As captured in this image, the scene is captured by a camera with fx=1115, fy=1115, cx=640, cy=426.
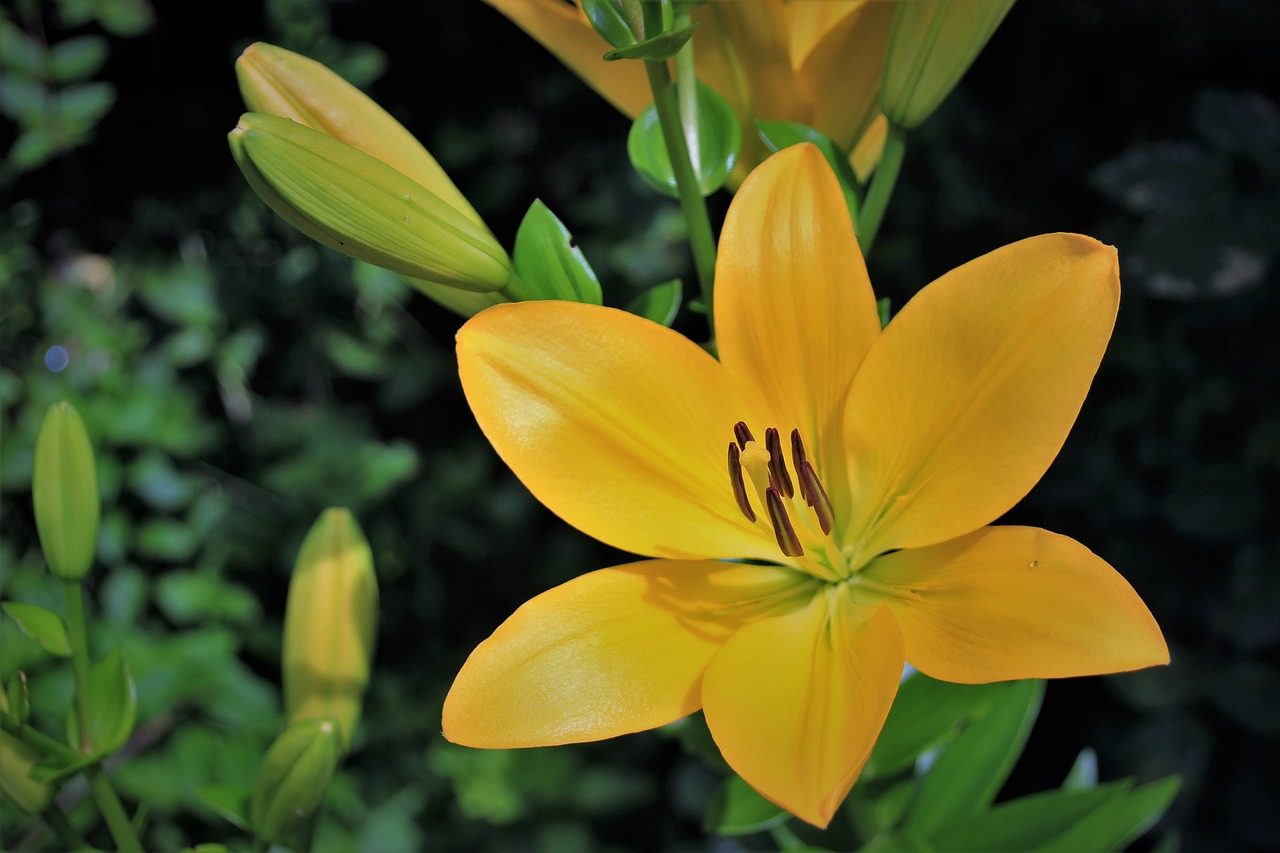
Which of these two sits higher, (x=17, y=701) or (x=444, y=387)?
(x=17, y=701)

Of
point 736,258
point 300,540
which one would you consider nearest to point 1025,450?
point 736,258

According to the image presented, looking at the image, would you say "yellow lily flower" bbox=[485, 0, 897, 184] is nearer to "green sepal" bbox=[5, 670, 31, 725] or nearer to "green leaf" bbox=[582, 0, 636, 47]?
"green leaf" bbox=[582, 0, 636, 47]

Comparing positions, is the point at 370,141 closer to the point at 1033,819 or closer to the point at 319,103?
the point at 319,103

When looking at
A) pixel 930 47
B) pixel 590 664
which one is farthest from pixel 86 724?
pixel 930 47

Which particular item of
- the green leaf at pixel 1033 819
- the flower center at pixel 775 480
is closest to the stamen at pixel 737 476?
the flower center at pixel 775 480

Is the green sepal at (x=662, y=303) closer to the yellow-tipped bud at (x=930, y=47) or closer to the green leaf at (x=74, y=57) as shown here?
the yellow-tipped bud at (x=930, y=47)

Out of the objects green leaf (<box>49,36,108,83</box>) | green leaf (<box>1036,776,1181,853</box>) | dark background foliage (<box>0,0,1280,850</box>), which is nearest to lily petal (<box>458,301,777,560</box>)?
green leaf (<box>1036,776,1181,853</box>)

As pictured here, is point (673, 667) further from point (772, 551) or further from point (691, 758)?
point (691, 758)
